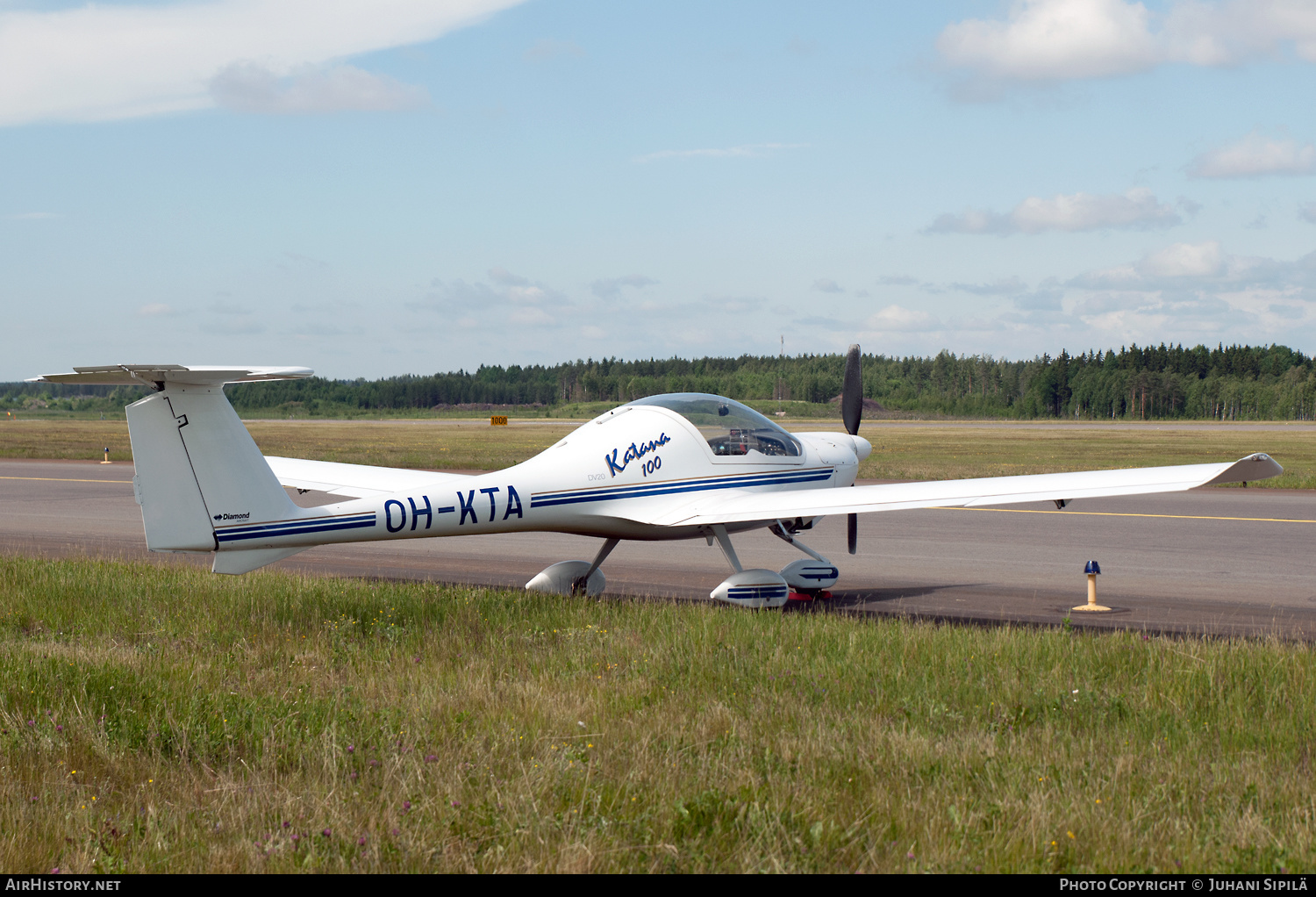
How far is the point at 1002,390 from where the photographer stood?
18638 centimetres

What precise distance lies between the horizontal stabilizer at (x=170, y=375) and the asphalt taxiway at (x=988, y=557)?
5.31m

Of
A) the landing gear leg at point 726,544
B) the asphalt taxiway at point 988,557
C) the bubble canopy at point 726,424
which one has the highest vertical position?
the bubble canopy at point 726,424

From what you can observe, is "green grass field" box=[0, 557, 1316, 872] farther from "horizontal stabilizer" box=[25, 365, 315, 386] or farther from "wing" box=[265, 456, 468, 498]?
"wing" box=[265, 456, 468, 498]

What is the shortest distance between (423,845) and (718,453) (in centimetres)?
758

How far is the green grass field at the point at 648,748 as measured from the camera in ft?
14.8

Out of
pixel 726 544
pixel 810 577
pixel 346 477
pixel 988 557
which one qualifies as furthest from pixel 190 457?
pixel 988 557

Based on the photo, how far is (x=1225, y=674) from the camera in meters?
7.29

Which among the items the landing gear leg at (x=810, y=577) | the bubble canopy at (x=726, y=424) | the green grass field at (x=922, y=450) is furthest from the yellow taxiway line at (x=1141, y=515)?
the green grass field at (x=922, y=450)

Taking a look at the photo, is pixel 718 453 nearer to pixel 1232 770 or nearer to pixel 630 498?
pixel 630 498

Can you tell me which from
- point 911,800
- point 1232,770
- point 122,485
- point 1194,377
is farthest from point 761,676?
point 1194,377

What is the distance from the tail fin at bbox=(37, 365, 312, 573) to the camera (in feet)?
27.7

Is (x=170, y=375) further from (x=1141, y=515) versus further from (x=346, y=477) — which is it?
(x=1141, y=515)

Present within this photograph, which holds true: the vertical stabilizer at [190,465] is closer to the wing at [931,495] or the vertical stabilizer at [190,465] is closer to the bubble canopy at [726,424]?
the wing at [931,495]

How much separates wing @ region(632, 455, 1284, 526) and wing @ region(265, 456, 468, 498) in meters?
3.40
